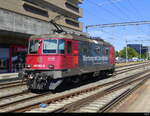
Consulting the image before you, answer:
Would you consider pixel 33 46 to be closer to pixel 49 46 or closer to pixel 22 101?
pixel 49 46

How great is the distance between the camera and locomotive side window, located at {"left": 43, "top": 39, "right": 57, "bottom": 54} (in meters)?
12.3

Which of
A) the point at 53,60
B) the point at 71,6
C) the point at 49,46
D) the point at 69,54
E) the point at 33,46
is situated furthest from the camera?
the point at 71,6

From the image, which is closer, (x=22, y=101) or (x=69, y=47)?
(x=22, y=101)

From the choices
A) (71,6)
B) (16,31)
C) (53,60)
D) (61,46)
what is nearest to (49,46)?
(61,46)

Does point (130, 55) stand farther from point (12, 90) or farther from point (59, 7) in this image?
point (12, 90)

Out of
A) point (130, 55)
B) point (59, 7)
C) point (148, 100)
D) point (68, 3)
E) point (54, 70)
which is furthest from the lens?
point (130, 55)

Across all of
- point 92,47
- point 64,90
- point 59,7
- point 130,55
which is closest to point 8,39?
point 92,47

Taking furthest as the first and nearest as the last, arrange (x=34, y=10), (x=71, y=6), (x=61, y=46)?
(x=71, y=6)
(x=34, y=10)
(x=61, y=46)

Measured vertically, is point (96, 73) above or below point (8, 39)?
below

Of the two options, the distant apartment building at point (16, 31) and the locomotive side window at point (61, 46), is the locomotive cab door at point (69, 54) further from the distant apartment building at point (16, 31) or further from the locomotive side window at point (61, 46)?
the distant apartment building at point (16, 31)

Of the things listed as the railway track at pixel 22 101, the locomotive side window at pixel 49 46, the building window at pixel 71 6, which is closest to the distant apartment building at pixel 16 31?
the locomotive side window at pixel 49 46

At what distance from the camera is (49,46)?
12.5 meters

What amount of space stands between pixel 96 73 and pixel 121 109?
8260 millimetres

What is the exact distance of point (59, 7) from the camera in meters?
46.3
